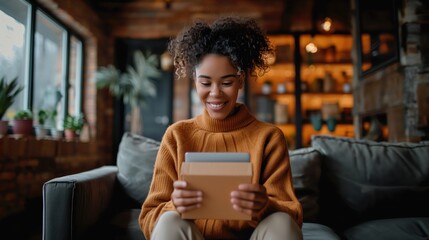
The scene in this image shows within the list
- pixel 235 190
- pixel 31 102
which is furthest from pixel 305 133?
pixel 235 190

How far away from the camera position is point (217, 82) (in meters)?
1.18

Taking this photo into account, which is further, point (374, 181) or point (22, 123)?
point (22, 123)

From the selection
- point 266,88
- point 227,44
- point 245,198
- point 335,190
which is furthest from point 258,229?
point 266,88

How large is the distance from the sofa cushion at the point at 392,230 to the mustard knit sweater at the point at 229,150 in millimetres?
534

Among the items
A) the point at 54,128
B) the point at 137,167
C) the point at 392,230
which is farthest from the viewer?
the point at 54,128

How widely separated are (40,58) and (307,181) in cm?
302

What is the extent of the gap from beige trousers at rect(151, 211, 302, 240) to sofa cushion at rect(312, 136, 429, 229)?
0.80 metres

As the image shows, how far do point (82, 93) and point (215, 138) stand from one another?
3.85 meters

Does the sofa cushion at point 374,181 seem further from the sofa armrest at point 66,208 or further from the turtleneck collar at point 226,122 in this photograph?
the sofa armrest at point 66,208

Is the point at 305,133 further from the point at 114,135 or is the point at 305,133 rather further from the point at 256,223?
the point at 256,223

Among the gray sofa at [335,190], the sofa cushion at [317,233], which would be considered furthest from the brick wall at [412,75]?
the sofa cushion at [317,233]

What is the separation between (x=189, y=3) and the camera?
16.6 feet

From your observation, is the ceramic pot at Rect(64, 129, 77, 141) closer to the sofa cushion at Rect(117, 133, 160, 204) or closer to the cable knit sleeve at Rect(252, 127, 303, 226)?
the sofa cushion at Rect(117, 133, 160, 204)

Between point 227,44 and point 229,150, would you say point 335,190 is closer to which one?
point 229,150
